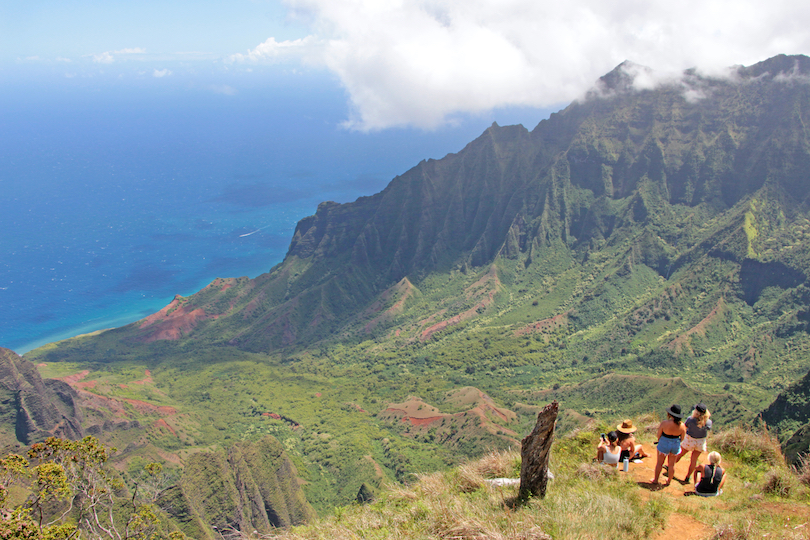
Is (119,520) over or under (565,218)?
under

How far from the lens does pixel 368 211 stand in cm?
15875

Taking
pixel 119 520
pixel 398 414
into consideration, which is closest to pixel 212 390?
pixel 398 414

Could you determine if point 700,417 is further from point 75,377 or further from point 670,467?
point 75,377

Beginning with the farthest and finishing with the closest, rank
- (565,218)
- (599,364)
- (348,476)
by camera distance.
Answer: (565,218)
(599,364)
(348,476)

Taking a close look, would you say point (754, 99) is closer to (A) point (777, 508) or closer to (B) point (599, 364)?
(B) point (599, 364)

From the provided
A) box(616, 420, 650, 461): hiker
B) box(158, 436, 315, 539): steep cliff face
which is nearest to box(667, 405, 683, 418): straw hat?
box(616, 420, 650, 461): hiker

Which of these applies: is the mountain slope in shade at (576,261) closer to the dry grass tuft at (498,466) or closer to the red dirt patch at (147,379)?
the red dirt patch at (147,379)

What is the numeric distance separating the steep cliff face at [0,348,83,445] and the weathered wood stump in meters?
81.6

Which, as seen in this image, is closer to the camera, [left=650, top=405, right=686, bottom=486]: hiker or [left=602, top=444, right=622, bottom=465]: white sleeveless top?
[left=650, top=405, right=686, bottom=486]: hiker

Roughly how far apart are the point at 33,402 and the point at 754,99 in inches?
6779

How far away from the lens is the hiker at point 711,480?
52.6ft

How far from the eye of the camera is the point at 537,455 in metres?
15.4

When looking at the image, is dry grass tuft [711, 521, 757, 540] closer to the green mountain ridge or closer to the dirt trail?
the dirt trail

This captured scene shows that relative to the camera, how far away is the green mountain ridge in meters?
86.4
